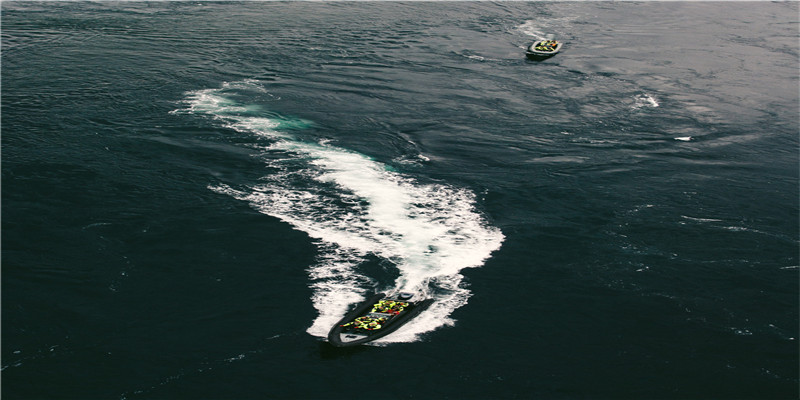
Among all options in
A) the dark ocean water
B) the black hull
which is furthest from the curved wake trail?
the black hull

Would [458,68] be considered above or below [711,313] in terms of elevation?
above

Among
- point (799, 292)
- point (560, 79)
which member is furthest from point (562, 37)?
point (799, 292)

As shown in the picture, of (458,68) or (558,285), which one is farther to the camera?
(458,68)

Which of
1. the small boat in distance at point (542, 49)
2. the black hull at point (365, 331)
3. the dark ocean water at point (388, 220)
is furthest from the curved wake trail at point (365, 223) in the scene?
the small boat in distance at point (542, 49)

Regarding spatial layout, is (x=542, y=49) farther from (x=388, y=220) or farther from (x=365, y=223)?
(x=365, y=223)

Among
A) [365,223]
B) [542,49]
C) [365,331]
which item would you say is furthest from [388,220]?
[542,49]

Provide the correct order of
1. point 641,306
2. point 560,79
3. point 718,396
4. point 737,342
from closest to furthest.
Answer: point 718,396, point 737,342, point 641,306, point 560,79

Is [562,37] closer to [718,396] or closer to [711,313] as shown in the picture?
[711,313]
